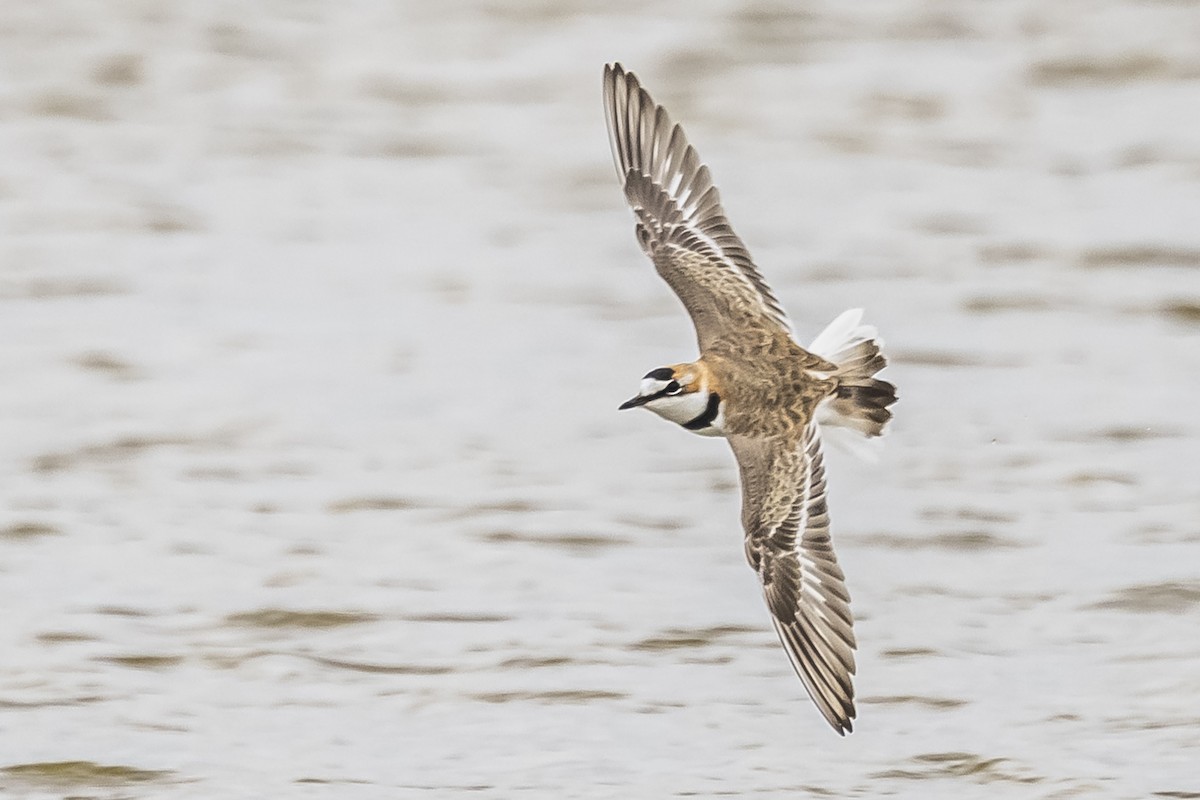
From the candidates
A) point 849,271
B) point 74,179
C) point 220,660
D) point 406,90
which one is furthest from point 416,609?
point 406,90

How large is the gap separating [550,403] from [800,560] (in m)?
3.67

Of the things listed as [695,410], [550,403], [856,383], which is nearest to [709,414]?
[695,410]

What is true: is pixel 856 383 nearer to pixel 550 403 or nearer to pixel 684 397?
pixel 684 397

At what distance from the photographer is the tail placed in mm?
7277

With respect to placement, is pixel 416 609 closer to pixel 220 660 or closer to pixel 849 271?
pixel 220 660

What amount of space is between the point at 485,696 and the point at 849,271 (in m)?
4.32

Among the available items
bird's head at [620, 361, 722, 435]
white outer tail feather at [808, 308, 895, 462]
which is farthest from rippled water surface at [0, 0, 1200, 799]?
bird's head at [620, 361, 722, 435]

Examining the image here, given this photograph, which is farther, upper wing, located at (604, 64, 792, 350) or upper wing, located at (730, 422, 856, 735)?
upper wing, located at (604, 64, 792, 350)

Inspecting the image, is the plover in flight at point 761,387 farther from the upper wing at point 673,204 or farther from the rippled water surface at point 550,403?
the rippled water surface at point 550,403

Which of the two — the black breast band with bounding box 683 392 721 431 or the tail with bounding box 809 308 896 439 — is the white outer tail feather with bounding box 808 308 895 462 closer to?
the tail with bounding box 809 308 896 439

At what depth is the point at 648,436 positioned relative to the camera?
33.8 feet

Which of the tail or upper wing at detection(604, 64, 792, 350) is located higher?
upper wing at detection(604, 64, 792, 350)

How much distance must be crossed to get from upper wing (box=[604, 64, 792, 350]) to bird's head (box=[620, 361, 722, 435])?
1.69ft

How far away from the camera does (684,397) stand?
23.1 ft
